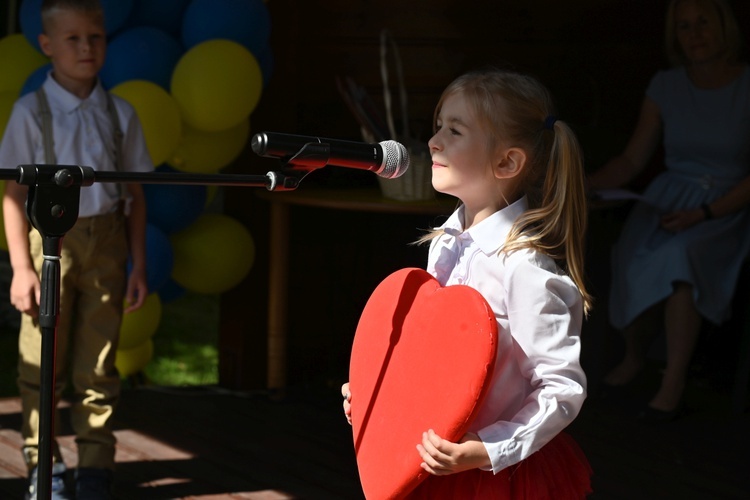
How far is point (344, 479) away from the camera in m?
3.43

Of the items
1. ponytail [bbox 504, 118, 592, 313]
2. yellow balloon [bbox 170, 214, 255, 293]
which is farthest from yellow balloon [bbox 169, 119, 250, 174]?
ponytail [bbox 504, 118, 592, 313]

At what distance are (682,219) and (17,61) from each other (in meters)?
2.45

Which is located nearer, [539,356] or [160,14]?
[539,356]

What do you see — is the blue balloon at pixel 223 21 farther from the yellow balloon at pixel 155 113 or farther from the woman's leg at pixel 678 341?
the woman's leg at pixel 678 341

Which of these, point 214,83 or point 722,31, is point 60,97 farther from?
point 722,31

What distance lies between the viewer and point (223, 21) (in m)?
3.75

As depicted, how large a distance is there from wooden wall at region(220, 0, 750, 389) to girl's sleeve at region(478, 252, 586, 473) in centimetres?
256

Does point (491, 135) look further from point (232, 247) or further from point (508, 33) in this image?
point (508, 33)

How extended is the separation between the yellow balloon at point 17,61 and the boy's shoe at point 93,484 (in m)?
1.28

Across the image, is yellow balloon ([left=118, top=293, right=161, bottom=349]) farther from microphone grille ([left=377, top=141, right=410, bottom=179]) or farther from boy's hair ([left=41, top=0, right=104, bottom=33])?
microphone grille ([left=377, top=141, right=410, bottom=179])

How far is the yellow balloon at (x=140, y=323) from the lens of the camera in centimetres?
379

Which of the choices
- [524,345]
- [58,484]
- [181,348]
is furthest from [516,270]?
[181,348]

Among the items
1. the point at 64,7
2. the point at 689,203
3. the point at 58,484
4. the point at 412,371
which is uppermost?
the point at 64,7

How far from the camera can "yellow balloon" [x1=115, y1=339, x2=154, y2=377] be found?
4.06 m
